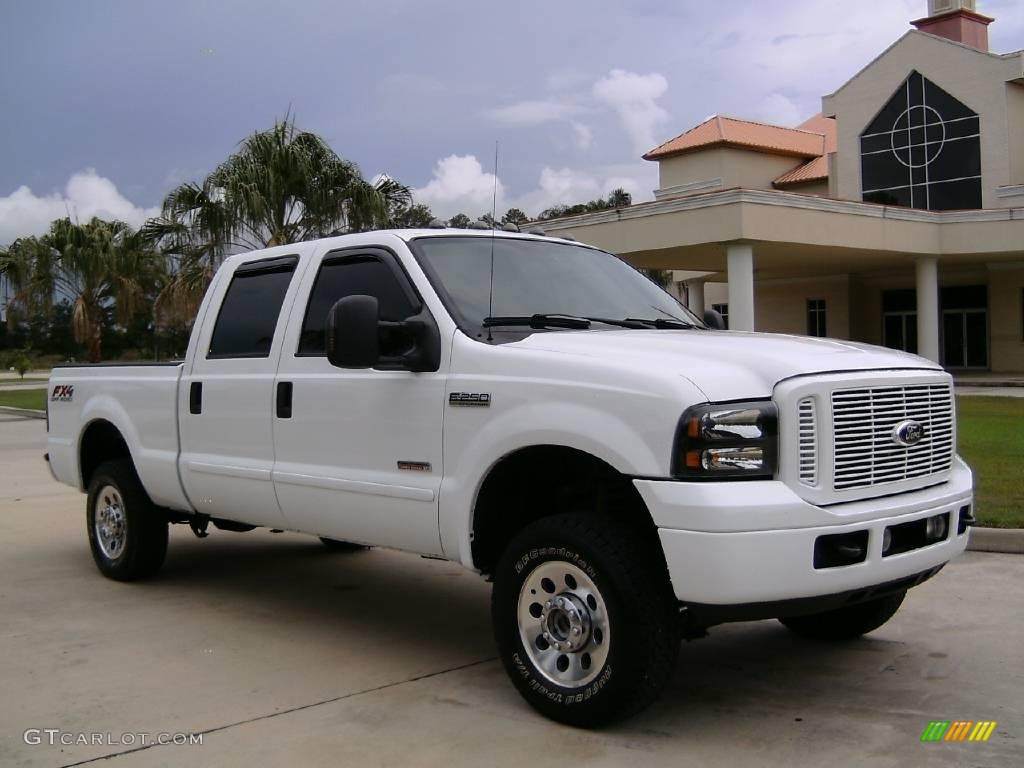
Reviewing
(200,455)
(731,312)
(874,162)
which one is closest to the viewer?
(200,455)

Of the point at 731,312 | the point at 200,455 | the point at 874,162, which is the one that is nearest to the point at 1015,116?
the point at 874,162

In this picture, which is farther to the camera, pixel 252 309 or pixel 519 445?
pixel 252 309

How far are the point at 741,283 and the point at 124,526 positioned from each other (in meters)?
22.3

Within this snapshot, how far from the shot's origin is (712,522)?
3.79m

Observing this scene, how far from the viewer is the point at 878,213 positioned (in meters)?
29.9

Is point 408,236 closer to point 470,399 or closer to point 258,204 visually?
point 470,399

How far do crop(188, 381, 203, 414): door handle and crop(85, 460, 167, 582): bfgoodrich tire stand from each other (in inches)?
37.5

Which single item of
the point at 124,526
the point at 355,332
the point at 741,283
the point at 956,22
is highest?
the point at 956,22

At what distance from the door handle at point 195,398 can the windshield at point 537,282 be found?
1.82 metres

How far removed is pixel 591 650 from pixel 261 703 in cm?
149

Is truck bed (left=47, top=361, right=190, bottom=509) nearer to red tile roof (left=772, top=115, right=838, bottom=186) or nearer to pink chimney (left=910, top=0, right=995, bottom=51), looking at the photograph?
red tile roof (left=772, top=115, right=838, bottom=186)

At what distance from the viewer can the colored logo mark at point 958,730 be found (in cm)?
412

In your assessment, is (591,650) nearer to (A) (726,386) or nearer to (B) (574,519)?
(B) (574,519)

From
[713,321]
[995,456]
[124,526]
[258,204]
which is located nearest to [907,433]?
[713,321]
